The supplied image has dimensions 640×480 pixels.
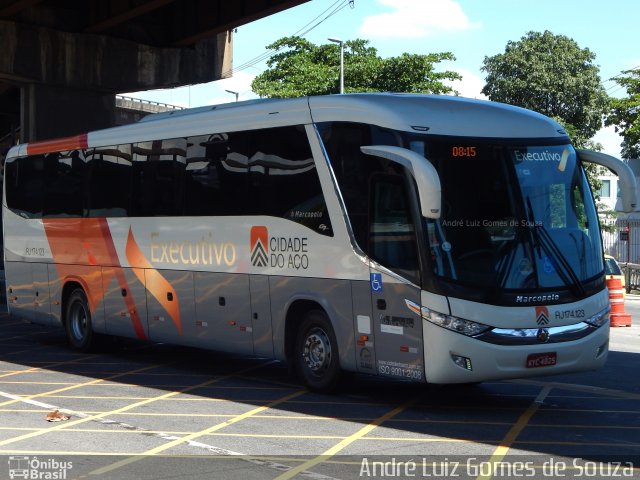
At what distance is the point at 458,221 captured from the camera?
36.5 ft

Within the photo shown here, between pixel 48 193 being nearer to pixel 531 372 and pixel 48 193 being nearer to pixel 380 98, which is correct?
pixel 380 98

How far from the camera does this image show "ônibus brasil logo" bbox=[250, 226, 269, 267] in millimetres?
13406

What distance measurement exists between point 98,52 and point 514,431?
70.0ft

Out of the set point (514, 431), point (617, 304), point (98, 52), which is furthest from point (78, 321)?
point (98, 52)

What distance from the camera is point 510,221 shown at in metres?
11.2

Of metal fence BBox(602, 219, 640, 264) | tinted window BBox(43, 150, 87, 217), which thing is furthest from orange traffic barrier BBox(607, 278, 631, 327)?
metal fence BBox(602, 219, 640, 264)

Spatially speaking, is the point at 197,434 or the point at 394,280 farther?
the point at 394,280

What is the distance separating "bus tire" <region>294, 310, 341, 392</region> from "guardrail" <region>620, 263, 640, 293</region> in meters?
25.6

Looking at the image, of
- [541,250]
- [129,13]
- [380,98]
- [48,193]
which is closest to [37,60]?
[129,13]

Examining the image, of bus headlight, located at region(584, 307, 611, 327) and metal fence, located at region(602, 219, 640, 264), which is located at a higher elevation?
metal fence, located at region(602, 219, 640, 264)

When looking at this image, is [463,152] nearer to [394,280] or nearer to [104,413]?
[394,280]

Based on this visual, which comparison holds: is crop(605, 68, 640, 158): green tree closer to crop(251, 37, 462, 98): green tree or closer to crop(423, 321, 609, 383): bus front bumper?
crop(251, 37, 462, 98): green tree

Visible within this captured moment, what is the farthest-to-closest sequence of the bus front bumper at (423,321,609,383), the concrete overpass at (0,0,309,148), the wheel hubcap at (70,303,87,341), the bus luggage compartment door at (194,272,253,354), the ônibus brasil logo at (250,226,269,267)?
the concrete overpass at (0,0,309,148), the wheel hubcap at (70,303,87,341), the bus luggage compartment door at (194,272,253,354), the ônibus brasil logo at (250,226,269,267), the bus front bumper at (423,321,609,383)

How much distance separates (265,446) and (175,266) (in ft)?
20.2
